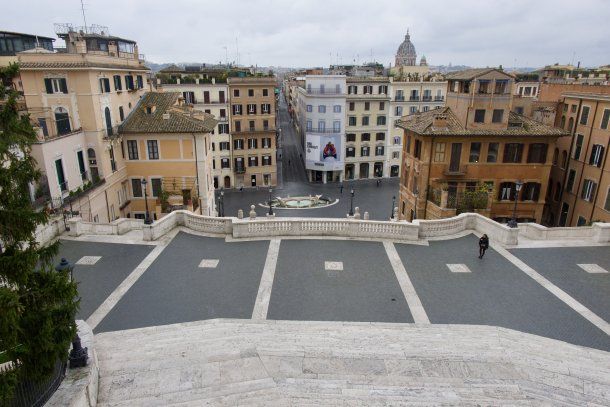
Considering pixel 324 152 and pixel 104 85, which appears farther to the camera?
pixel 324 152

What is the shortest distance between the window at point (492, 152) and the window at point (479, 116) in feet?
7.33

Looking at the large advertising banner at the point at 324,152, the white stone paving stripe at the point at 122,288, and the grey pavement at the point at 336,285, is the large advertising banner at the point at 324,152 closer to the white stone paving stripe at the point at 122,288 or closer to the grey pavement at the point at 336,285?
the grey pavement at the point at 336,285

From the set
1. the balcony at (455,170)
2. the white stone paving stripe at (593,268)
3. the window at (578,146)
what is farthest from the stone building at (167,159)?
the window at (578,146)

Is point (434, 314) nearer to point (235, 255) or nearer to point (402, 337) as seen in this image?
point (402, 337)

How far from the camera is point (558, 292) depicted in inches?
687

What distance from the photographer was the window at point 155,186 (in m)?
37.6

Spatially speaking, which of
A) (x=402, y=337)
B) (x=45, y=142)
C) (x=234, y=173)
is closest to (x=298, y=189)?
(x=234, y=173)

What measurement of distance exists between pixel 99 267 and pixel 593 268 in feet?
78.0

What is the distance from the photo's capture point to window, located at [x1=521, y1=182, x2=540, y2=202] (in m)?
35.5

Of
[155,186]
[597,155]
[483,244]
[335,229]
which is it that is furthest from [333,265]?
[597,155]

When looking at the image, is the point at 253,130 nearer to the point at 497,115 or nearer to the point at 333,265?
the point at 497,115

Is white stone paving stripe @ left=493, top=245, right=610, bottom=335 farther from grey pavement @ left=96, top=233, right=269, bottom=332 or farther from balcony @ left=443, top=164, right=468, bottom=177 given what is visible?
balcony @ left=443, top=164, right=468, bottom=177

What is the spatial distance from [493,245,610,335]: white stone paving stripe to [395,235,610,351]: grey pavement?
0.85 ft

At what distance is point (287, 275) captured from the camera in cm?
1888
